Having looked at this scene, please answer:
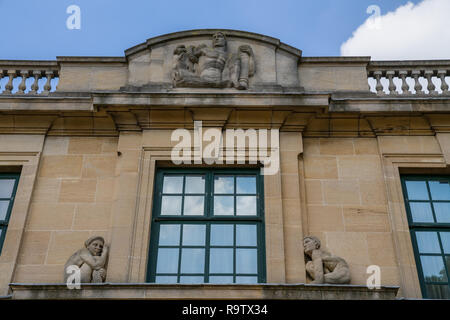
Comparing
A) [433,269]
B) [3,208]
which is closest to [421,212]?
[433,269]

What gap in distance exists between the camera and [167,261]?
9.14 metres

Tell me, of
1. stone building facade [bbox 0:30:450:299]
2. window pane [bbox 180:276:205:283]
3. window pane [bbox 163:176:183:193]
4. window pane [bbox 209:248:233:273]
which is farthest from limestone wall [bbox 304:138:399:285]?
window pane [bbox 163:176:183:193]

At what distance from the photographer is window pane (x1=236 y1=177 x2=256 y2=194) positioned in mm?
9844

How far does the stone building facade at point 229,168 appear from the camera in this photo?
895cm

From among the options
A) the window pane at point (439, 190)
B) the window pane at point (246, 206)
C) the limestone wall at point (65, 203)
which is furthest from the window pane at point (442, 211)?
the limestone wall at point (65, 203)

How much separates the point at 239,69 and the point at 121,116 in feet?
7.17

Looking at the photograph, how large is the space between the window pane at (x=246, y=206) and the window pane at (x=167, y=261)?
1187 mm

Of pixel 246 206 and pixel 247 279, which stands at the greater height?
pixel 246 206

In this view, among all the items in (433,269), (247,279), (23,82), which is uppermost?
(23,82)

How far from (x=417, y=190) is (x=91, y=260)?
517cm

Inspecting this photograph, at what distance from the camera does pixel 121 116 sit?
10.3 m

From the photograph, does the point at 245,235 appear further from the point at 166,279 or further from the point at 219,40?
the point at 219,40

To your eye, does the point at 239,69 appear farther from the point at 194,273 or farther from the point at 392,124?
the point at 194,273

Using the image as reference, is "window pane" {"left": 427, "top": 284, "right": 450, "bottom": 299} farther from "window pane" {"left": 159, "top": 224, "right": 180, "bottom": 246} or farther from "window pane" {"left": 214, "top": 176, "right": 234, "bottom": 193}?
"window pane" {"left": 159, "top": 224, "right": 180, "bottom": 246}
